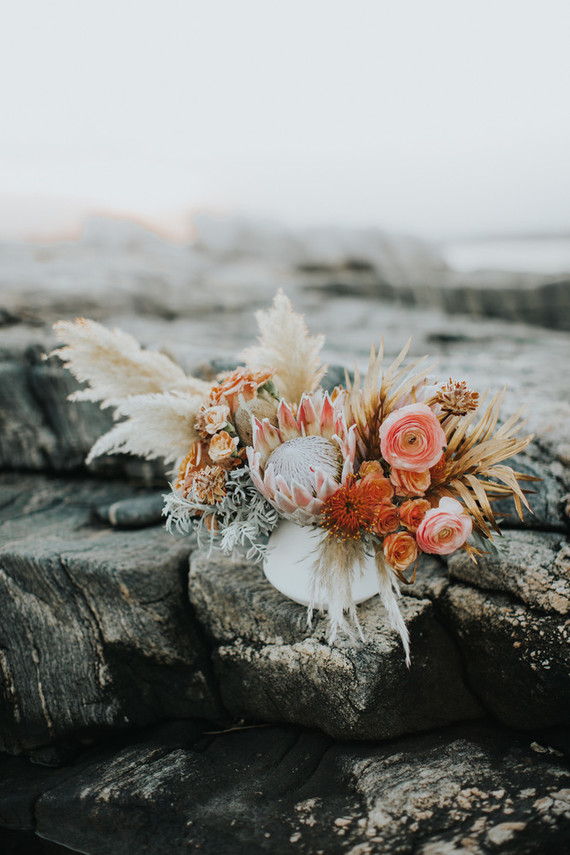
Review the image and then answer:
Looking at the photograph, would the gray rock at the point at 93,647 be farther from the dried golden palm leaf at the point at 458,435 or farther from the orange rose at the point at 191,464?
the dried golden palm leaf at the point at 458,435

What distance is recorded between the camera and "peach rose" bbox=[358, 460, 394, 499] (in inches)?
43.4

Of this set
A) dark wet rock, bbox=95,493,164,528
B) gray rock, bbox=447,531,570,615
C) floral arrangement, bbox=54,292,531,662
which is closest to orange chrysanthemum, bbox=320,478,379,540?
floral arrangement, bbox=54,292,531,662

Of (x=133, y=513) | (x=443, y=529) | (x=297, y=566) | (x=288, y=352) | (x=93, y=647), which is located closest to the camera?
(x=443, y=529)

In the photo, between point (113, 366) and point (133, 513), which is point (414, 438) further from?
point (133, 513)

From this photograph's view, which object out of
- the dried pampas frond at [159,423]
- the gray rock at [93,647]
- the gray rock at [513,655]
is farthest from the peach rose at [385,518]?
the gray rock at [93,647]

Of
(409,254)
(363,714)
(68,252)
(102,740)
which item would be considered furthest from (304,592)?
(409,254)

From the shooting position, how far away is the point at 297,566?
1246mm

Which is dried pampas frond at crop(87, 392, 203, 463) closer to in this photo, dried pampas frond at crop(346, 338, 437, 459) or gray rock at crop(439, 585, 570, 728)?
dried pampas frond at crop(346, 338, 437, 459)

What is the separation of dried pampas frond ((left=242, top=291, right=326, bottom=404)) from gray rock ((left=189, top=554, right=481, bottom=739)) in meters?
0.51

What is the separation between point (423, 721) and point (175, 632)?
63cm

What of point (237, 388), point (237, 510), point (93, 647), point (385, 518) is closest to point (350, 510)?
point (385, 518)

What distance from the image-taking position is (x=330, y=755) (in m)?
1.25

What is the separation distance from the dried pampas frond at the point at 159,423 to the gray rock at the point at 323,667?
393 mm

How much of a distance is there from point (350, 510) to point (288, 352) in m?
0.45
